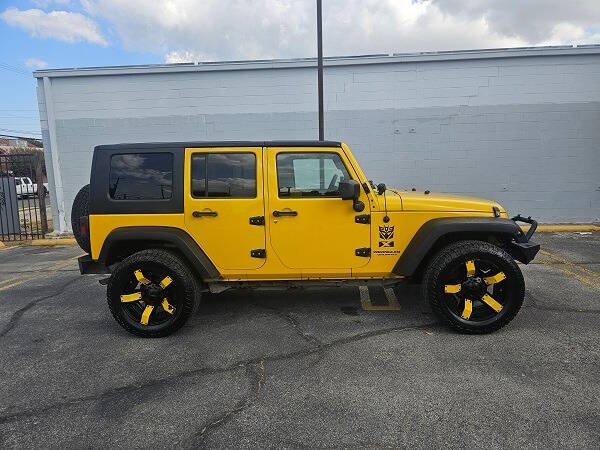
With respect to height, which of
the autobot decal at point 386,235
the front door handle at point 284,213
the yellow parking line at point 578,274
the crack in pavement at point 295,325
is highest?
the front door handle at point 284,213

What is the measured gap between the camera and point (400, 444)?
7.26ft

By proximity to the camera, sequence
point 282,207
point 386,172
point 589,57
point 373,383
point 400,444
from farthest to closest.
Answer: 1. point 386,172
2. point 589,57
3. point 282,207
4. point 373,383
5. point 400,444

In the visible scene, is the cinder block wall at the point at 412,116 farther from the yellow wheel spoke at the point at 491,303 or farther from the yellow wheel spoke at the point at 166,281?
the yellow wheel spoke at the point at 166,281

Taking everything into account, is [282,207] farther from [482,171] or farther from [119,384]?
[482,171]

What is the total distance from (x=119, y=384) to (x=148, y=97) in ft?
26.8

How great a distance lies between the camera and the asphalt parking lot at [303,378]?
233 centimetres

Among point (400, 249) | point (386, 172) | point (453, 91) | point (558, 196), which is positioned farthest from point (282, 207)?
point (558, 196)

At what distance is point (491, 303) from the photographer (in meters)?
3.57

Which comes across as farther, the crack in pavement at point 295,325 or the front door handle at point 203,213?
the front door handle at point 203,213

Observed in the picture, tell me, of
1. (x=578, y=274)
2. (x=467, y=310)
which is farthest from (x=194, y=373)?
(x=578, y=274)

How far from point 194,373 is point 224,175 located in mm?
1826

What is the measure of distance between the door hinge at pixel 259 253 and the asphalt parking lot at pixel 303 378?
2.50 ft

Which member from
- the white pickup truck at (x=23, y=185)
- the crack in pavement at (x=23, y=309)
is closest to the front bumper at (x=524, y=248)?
the crack in pavement at (x=23, y=309)

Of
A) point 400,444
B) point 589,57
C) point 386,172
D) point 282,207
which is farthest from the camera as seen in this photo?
point 386,172
